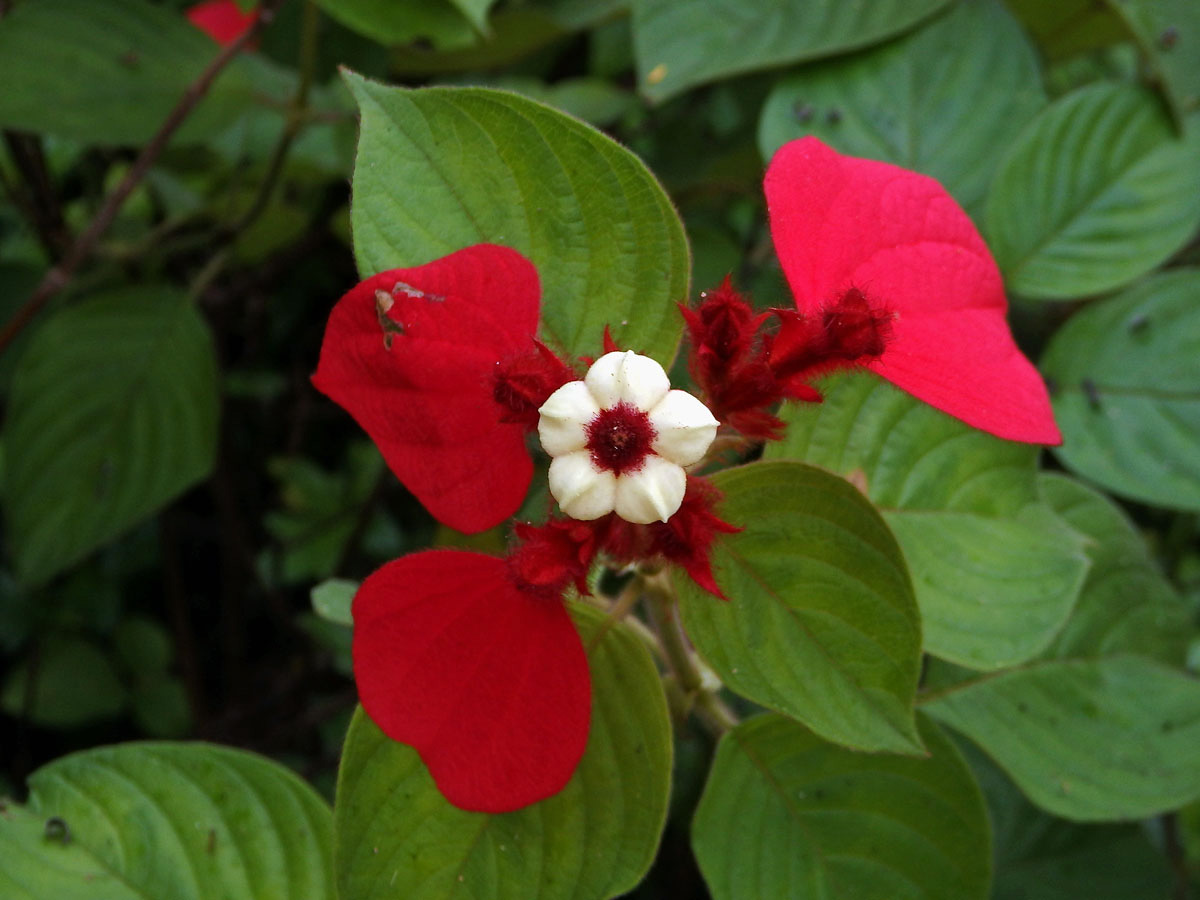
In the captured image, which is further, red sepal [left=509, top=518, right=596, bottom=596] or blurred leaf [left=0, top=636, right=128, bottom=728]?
blurred leaf [left=0, top=636, right=128, bottom=728]

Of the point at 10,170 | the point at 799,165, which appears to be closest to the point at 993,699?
the point at 799,165

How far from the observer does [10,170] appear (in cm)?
154

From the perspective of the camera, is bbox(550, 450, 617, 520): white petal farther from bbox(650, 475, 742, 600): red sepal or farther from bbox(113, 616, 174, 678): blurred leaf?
bbox(113, 616, 174, 678): blurred leaf

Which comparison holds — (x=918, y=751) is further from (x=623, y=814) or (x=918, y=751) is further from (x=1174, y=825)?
A: (x=1174, y=825)

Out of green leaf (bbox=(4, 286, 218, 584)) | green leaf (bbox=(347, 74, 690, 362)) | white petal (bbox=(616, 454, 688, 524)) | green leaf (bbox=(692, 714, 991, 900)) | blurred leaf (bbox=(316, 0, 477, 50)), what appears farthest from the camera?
green leaf (bbox=(4, 286, 218, 584))

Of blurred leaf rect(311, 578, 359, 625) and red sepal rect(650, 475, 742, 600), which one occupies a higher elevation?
red sepal rect(650, 475, 742, 600)

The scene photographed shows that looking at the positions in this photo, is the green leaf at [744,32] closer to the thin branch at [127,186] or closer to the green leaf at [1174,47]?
the green leaf at [1174,47]

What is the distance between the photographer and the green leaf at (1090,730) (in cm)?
93

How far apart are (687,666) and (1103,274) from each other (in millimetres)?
720

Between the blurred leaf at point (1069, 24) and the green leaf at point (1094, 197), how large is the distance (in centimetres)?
15

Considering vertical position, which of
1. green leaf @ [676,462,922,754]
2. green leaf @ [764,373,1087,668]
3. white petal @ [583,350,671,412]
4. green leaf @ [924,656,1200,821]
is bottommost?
green leaf @ [924,656,1200,821]

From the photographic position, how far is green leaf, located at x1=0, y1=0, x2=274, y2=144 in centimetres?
109

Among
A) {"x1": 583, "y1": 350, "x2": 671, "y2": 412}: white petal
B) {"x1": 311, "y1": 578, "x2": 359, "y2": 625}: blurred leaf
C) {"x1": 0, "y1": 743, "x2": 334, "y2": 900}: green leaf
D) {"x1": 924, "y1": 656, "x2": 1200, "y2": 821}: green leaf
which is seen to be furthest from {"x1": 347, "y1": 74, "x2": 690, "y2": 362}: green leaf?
{"x1": 924, "y1": 656, "x2": 1200, "y2": 821}: green leaf

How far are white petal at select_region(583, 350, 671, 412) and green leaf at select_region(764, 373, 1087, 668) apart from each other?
281mm
